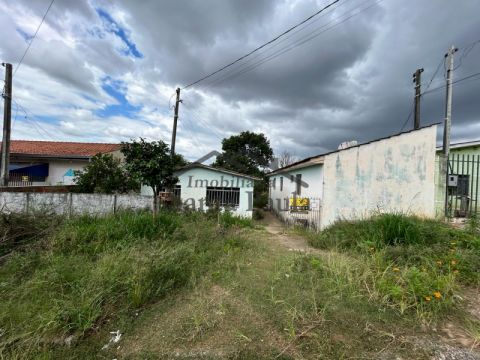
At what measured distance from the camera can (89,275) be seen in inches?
143

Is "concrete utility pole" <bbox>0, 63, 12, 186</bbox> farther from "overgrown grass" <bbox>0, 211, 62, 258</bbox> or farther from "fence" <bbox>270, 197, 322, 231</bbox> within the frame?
"fence" <bbox>270, 197, 322, 231</bbox>

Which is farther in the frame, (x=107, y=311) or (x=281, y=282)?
(x=281, y=282)

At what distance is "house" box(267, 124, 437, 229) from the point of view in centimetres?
786

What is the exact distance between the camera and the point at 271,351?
2.41 meters

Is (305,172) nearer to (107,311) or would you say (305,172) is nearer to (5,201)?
(107,311)

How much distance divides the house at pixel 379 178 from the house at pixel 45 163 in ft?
46.0

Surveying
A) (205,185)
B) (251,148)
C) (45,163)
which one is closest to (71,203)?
(205,185)

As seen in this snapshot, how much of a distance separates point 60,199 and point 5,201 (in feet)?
4.23

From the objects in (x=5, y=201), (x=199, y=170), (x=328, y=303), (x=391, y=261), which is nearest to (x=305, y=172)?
(x=199, y=170)

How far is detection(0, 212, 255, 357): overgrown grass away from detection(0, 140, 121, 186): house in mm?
12144

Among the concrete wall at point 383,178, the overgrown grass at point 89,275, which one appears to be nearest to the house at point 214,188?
the concrete wall at point 383,178

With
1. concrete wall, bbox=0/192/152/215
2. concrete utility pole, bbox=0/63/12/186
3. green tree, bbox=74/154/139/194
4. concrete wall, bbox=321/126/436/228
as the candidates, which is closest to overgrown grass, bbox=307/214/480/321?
concrete wall, bbox=321/126/436/228

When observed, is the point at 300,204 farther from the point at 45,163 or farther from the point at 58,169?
the point at 45,163

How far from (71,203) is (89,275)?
4.88m
